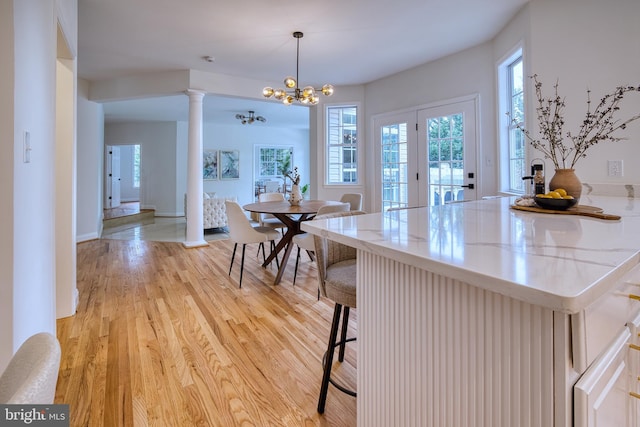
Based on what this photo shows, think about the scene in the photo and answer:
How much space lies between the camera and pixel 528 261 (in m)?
0.70

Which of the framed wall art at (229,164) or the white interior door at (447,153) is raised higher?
the framed wall art at (229,164)

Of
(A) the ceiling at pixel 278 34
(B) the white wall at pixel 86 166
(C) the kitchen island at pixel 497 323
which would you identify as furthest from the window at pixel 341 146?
(C) the kitchen island at pixel 497 323

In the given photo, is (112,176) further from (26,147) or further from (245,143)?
(26,147)

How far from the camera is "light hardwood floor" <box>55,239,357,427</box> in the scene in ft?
5.10

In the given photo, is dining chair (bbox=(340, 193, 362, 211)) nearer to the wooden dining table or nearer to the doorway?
the wooden dining table

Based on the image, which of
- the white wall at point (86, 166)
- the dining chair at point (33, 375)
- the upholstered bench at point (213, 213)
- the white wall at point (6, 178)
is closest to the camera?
the dining chair at point (33, 375)

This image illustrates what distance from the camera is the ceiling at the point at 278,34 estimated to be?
123 inches

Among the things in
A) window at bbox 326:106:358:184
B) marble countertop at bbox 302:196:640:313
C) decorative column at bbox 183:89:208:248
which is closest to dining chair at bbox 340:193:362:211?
window at bbox 326:106:358:184

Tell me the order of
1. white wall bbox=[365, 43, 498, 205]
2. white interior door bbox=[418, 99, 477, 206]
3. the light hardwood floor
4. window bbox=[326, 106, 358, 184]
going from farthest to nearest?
window bbox=[326, 106, 358, 184] < white interior door bbox=[418, 99, 477, 206] < white wall bbox=[365, 43, 498, 205] < the light hardwood floor

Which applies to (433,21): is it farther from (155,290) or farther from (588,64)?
(155,290)

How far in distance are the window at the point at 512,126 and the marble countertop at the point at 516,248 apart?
2.35m

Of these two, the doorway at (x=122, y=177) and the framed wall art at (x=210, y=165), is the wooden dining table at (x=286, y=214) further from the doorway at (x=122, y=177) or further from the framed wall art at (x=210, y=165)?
the doorway at (x=122, y=177)

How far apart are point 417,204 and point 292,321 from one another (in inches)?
117

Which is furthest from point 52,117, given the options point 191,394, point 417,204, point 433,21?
point 417,204
